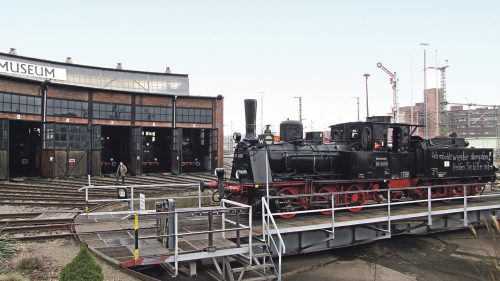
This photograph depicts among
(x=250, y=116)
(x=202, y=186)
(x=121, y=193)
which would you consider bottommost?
(x=121, y=193)

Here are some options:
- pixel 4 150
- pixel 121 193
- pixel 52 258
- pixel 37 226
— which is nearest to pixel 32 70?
pixel 4 150

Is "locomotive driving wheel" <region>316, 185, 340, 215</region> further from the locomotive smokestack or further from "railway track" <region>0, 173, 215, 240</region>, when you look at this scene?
"railway track" <region>0, 173, 215, 240</region>

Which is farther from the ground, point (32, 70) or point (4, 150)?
point (32, 70)

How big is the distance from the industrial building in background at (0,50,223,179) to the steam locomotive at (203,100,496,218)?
17.6 meters

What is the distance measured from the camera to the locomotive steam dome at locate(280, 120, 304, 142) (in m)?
14.8

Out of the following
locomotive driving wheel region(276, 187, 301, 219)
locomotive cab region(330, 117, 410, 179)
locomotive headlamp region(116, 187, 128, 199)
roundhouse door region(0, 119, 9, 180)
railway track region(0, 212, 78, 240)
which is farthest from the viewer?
roundhouse door region(0, 119, 9, 180)

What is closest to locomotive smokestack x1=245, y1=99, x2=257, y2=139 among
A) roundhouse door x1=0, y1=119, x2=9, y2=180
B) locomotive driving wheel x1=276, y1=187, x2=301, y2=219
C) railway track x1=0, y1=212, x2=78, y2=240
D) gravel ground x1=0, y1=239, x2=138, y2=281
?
locomotive driving wheel x1=276, y1=187, x2=301, y2=219

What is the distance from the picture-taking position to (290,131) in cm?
1493

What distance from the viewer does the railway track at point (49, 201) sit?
37.6 ft

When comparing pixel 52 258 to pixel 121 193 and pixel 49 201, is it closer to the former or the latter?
pixel 121 193

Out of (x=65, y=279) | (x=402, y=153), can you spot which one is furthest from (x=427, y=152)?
(x=65, y=279)

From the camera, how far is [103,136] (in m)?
35.4

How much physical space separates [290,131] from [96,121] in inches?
761

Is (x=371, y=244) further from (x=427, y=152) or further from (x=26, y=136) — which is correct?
(x=26, y=136)
